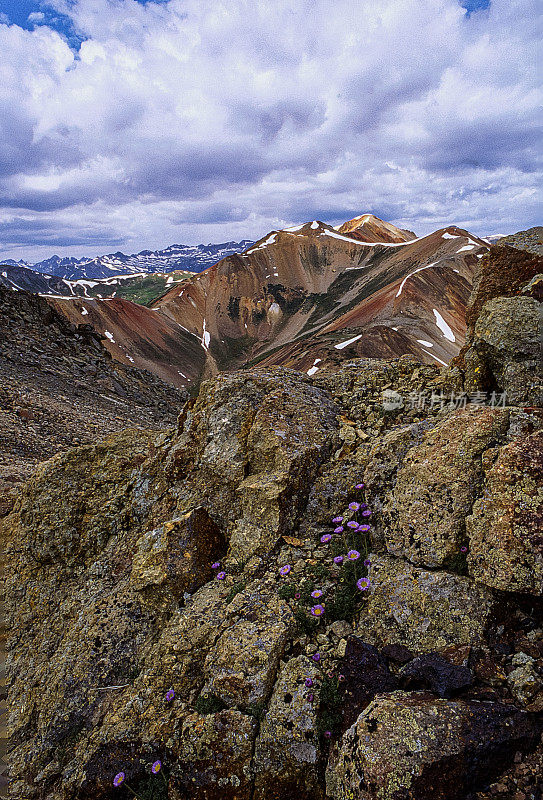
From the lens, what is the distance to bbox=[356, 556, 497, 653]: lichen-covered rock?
14.8 ft

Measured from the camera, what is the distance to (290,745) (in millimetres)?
4438

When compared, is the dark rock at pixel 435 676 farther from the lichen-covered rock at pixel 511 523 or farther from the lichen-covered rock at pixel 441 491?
the lichen-covered rock at pixel 441 491

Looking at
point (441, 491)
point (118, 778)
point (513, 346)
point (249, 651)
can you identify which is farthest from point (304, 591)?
point (513, 346)

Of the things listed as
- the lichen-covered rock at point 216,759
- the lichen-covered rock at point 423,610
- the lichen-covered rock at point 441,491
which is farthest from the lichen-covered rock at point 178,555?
the lichen-covered rock at point 441,491

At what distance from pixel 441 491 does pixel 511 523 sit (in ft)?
3.23

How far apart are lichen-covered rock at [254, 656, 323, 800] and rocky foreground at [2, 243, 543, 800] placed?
0.8 inches

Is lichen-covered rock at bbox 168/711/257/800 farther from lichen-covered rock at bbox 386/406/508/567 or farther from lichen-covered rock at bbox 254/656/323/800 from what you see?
lichen-covered rock at bbox 386/406/508/567

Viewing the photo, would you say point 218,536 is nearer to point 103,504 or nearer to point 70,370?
point 103,504

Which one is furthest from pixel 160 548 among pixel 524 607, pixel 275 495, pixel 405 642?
pixel 524 607

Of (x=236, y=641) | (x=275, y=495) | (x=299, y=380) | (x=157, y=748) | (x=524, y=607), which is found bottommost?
(x=157, y=748)

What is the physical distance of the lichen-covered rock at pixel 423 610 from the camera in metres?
4.50

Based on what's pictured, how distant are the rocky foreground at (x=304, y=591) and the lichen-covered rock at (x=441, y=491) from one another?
0.03 meters

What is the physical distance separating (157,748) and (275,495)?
3515 mm

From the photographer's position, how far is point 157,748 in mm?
5043
